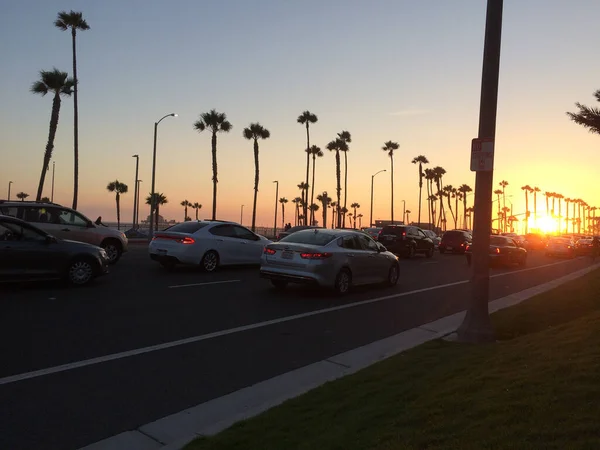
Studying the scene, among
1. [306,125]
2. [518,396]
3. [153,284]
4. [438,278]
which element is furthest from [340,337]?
[306,125]

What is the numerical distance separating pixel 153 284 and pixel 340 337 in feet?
20.8

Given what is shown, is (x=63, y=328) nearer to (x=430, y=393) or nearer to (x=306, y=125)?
(x=430, y=393)

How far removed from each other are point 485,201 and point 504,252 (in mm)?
19540

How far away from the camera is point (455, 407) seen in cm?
447

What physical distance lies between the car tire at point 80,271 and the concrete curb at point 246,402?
7.29 m

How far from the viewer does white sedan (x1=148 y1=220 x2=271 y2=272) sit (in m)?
16.5

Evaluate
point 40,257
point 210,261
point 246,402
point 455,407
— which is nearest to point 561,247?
point 210,261

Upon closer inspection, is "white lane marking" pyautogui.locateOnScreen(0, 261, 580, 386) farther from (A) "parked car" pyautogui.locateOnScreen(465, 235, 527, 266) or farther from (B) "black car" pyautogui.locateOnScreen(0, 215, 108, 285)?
(A) "parked car" pyautogui.locateOnScreen(465, 235, 527, 266)

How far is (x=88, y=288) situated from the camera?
497 inches

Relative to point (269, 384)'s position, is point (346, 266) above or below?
above

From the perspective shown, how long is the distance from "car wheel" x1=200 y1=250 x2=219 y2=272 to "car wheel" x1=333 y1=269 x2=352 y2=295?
484 cm

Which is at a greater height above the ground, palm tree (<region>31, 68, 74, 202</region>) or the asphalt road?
palm tree (<region>31, 68, 74, 202</region>)

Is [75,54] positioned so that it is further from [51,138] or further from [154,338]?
[154,338]

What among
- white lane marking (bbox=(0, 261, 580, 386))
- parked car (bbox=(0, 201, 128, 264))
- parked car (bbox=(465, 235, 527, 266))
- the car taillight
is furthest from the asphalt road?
parked car (bbox=(465, 235, 527, 266))
